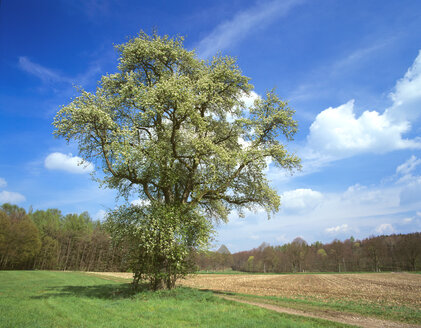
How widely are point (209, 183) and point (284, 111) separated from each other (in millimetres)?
8573

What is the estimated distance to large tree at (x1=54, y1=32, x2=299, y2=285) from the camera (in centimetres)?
1794

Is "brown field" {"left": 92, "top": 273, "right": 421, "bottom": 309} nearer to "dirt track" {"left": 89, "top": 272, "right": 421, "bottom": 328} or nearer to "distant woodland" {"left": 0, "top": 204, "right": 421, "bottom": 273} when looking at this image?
"dirt track" {"left": 89, "top": 272, "right": 421, "bottom": 328}

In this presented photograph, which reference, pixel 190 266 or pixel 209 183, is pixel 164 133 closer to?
pixel 209 183

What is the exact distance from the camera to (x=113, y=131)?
17625 mm

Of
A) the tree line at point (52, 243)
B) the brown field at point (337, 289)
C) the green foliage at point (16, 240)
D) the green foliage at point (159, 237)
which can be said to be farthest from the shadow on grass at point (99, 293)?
the green foliage at point (16, 240)

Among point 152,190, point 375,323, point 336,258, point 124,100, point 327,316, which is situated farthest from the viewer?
point 336,258

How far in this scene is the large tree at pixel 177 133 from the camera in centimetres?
1794

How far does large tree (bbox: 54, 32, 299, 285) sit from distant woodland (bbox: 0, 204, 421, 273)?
56.6m

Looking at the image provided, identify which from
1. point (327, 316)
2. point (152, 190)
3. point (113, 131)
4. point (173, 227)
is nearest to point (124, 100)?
point (113, 131)

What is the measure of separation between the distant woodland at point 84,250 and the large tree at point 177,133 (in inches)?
2229

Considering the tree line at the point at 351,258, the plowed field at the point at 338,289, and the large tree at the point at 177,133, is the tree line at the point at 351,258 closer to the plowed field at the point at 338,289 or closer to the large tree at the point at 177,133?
the plowed field at the point at 338,289

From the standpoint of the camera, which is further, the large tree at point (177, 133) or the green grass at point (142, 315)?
Answer: the large tree at point (177, 133)

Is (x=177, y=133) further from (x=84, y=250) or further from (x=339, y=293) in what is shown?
(x=84, y=250)

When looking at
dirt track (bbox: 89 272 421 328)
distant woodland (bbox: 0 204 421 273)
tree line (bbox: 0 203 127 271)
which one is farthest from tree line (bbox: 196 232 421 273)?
dirt track (bbox: 89 272 421 328)
